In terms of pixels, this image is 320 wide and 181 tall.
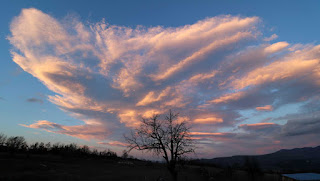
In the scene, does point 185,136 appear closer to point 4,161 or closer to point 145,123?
point 145,123

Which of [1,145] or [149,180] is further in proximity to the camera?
[1,145]

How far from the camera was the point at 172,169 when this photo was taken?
3272 centimetres

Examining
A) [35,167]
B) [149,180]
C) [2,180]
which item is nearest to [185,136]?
[149,180]

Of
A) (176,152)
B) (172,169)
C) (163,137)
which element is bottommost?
(172,169)

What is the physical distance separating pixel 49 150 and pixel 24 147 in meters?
16.9

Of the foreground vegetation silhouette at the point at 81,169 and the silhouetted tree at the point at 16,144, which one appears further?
the silhouetted tree at the point at 16,144

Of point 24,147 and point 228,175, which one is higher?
point 24,147

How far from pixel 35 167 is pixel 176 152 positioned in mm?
52477

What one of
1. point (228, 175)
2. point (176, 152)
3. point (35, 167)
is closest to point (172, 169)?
point (176, 152)

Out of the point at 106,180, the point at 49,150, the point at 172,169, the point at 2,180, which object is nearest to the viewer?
the point at 172,169

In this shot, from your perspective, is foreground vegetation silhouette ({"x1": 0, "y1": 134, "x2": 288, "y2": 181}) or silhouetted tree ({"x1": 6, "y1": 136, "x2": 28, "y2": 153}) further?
silhouetted tree ({"x1": 6, "y1": 136, "x2": 28, "y2": 153})

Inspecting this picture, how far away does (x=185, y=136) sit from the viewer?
114 ft

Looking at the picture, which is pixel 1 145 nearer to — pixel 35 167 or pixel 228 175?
pixel 35 167

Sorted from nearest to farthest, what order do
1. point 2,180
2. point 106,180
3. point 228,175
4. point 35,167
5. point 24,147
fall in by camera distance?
point 2,180, point 106,180, point 35,167, point 228,175, point 24,147
